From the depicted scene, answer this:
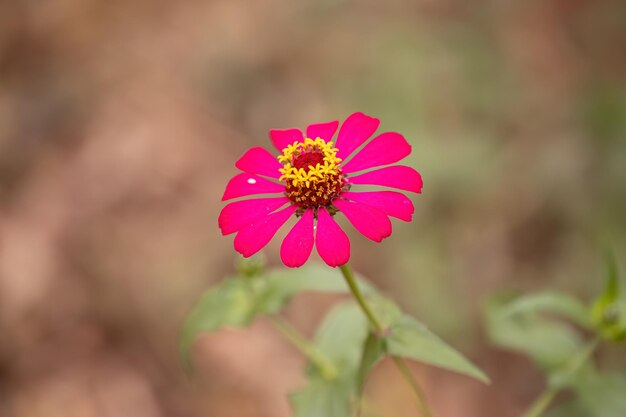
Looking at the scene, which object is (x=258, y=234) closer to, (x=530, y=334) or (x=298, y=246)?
(x=298, y=246)

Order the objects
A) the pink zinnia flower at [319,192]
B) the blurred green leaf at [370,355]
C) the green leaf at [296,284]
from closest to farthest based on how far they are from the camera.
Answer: the pink zinnia flower at [319,192]
the blurred green leaf at [370,355]
the green leaf at [296,284]

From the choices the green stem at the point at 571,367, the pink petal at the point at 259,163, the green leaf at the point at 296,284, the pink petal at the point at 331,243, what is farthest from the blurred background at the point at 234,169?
the pink petal at the point at 331,243

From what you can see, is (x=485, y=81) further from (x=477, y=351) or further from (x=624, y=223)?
(x=477, y=351)

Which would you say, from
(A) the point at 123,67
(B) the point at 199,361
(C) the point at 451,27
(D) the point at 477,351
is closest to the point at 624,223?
(D) the point at 477,351

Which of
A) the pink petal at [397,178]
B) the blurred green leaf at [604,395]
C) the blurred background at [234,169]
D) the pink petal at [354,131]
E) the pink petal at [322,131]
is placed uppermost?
the blurred background at [234,169]

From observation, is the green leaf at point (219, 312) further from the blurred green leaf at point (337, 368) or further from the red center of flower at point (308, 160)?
the red center of flower at point (308, 160)

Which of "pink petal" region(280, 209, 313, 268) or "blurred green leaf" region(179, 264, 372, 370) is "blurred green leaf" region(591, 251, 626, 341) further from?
"pink petal" region(280, 209, 313, 268)

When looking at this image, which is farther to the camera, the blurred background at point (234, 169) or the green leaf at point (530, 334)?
the blurred background at point (234, 169)

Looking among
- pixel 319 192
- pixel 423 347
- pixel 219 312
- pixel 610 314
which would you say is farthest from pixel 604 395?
pixel 219 312
